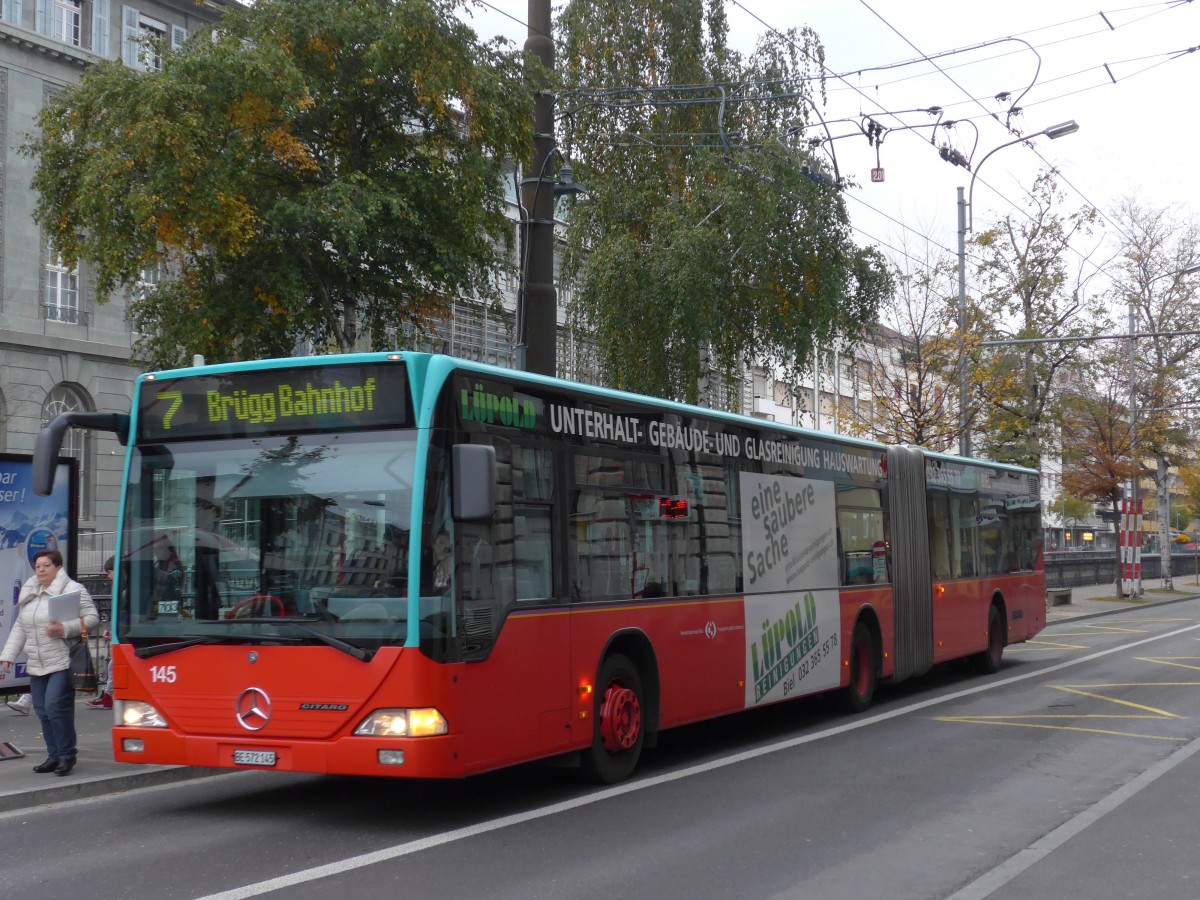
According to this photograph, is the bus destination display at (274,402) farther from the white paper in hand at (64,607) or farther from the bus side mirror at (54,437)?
the white paper in hand at (64,607)

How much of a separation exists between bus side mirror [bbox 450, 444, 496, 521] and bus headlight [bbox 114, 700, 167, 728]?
2.44m

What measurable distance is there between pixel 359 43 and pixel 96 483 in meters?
23.5

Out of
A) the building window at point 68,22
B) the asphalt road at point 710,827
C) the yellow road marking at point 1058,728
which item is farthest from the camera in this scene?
the building window at point 68,22

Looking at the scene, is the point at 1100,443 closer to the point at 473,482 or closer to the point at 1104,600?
the point at 1104,600

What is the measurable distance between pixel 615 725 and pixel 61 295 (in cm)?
2946

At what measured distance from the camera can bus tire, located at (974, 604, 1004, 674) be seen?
62.6 ft

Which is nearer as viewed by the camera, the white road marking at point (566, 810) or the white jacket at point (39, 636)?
the white road marking at point (566, 810)

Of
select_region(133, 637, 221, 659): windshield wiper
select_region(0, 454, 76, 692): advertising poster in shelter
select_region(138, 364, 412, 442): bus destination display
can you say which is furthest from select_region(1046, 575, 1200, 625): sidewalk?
select_region(133, 637, 221, 659): windshield wiper

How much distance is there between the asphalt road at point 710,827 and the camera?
22.7 feet

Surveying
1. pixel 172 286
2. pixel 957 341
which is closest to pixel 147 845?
pixel 172 286

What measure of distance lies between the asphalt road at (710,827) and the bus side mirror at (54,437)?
2.12 meters

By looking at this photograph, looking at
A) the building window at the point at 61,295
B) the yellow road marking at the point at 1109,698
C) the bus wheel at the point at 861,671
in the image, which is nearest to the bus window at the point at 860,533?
the bus wheel at the point at 861,671

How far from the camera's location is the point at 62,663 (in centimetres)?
1016

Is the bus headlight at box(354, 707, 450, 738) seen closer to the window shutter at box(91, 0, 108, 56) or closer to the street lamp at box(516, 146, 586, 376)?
the street lamp at box(516, 146, 586, 376)
